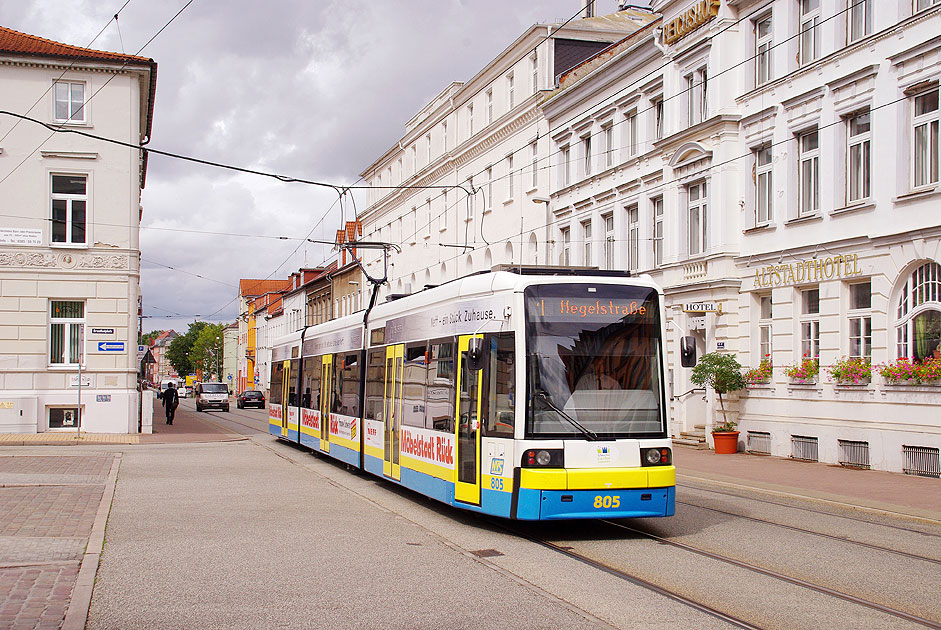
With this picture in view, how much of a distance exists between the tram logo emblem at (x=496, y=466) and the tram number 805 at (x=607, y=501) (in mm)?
1100

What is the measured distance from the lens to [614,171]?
33531 mm

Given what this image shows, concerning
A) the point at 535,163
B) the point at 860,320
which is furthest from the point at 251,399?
the point at 860,320

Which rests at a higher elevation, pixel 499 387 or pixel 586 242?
pixel 586 242

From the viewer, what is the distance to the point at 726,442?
1001 inches

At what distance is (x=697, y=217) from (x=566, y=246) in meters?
9.40

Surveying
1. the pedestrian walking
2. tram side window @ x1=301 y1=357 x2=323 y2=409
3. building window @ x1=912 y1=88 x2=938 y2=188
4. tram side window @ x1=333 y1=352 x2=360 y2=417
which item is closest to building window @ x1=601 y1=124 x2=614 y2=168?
tram side window @ x1=301 y1=357 x2=323 y2=409

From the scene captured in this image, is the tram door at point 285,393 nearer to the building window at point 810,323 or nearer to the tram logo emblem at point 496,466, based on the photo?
the building window at point 810,323

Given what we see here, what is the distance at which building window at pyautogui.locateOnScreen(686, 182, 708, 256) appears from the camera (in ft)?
92.2

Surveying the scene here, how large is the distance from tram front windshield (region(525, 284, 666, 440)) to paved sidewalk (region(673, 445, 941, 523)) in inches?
183

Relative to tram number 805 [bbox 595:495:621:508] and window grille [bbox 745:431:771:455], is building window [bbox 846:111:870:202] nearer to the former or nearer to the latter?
window grille [bbox 745:431:771:455]

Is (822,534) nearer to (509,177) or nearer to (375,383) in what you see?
(375,383)

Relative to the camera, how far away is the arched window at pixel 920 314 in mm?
19891

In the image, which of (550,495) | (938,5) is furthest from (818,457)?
(550,495)

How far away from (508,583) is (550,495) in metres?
2.45
